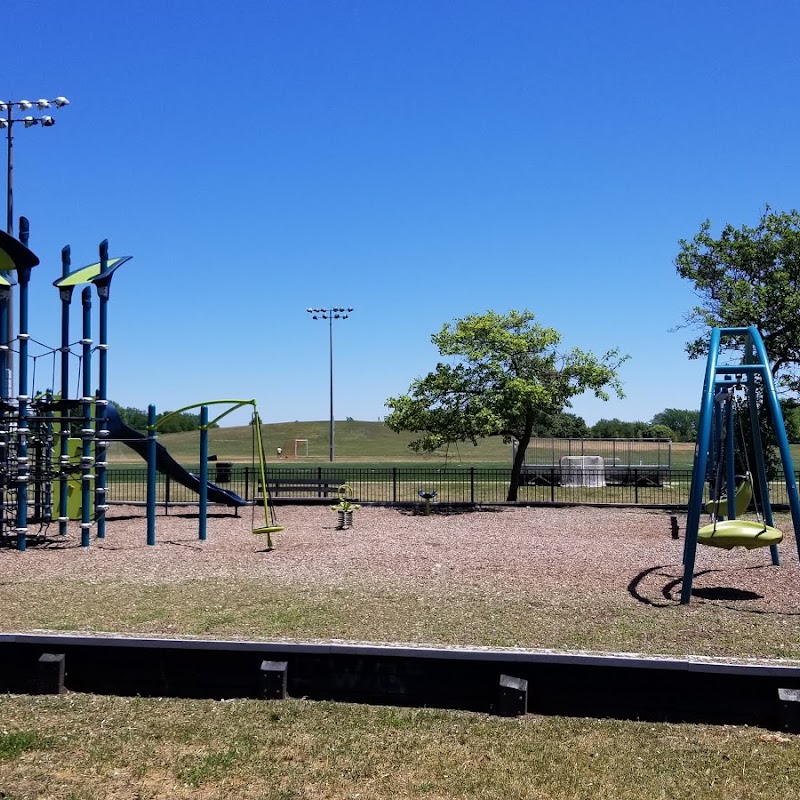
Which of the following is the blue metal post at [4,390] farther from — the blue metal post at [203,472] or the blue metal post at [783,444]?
the blue metal post at [783,444]

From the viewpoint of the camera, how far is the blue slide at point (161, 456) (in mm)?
17438

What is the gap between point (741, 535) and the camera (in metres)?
9.92

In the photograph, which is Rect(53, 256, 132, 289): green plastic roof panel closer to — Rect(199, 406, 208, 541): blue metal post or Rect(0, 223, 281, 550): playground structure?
Rect(0, 223, 281, 550): playground structure

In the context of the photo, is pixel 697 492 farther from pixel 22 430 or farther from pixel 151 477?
pixel 22 430

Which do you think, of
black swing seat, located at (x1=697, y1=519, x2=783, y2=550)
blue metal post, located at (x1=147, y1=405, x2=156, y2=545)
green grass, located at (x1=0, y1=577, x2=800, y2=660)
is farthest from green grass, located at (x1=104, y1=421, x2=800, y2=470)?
green grass, located at (x1=0, y1=577, x2=800, y2=660)

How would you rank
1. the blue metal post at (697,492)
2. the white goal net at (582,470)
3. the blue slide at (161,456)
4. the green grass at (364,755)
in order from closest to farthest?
the green grass at (364,755) < the blue metal post at (697,492) < the blue slide at (161,456) < the white goal net at (582,470)

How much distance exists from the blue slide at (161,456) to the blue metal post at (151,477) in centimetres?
49

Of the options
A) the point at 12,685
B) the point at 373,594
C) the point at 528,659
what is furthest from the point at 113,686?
the point at 373,594

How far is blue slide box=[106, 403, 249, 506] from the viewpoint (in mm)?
17438

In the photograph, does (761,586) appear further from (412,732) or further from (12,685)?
(12,685)

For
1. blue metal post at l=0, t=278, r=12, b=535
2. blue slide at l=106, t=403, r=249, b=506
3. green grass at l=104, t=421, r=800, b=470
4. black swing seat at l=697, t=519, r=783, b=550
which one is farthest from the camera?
green grass at l=104, t=421, r=800, b=470

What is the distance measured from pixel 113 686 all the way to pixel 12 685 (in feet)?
2.32

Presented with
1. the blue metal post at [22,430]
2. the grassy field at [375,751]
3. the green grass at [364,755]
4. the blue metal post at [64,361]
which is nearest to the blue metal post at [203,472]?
the blue metal post at [64,361]

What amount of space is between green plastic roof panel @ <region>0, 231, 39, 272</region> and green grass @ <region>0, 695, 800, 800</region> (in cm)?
1068
